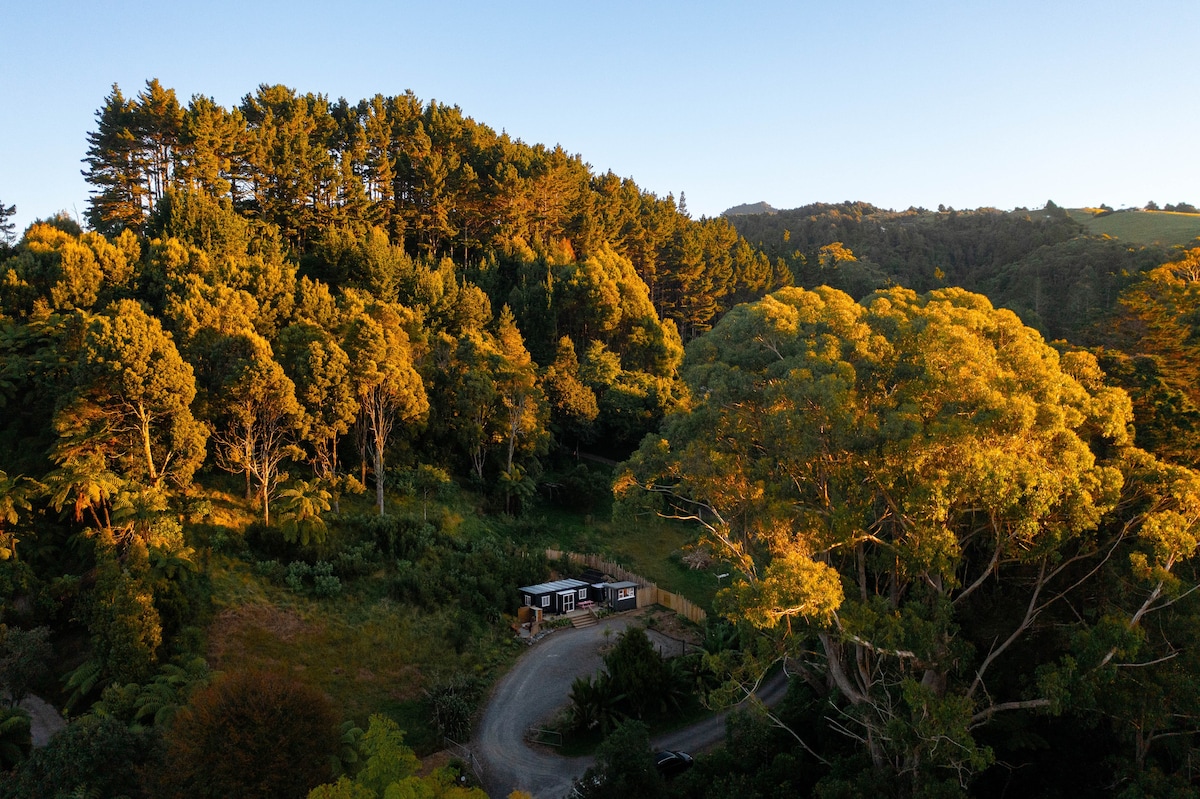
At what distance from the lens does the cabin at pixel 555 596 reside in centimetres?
3070

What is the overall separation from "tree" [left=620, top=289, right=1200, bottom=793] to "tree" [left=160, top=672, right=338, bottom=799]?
8.82 metres

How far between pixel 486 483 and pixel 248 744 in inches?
959

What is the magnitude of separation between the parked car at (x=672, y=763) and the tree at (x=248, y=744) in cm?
944

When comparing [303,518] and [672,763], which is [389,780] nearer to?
[672,763]

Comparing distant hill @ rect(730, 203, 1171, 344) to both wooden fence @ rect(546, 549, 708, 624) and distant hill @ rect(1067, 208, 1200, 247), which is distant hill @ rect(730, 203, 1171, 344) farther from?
wooden fence @ rect(546, 549, 708, 624)

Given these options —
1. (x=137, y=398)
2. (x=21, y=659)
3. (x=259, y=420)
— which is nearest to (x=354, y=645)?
(x=21, y=659)

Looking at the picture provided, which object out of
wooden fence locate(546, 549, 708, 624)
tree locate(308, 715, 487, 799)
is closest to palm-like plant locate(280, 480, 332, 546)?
wooden fence locate(546, 549, 708, 624)

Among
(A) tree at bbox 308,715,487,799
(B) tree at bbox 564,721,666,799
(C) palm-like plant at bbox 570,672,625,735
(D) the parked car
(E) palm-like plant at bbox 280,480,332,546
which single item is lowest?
(D) the parked car

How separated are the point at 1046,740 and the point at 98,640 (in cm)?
2487

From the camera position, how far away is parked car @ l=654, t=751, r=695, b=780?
20797mm

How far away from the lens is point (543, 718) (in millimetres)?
23812

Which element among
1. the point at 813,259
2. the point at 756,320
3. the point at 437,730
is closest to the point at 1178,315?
the point at 756,320

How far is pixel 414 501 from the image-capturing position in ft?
Answer: 113

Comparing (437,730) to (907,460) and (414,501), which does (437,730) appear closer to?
(414,501)
